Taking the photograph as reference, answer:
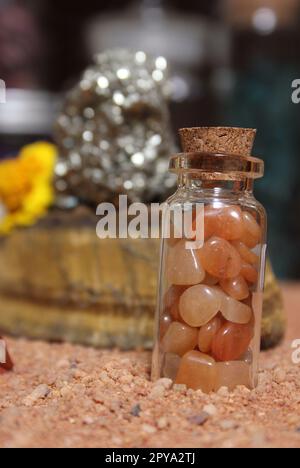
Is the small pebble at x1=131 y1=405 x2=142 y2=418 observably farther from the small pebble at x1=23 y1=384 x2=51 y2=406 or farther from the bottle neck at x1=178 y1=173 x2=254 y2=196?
the bottle neck at x1=178 y1=173 x2=254 y2=196

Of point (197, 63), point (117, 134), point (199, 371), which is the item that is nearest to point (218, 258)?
point (199, 371)

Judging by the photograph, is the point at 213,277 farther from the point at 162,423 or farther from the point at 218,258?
the point at 162,423

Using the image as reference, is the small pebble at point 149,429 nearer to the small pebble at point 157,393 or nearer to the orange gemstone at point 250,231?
the small pebble at point 157,393

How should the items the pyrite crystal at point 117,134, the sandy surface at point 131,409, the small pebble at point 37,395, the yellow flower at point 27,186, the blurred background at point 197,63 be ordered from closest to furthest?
the sandy surface at point 131,409
the small pebble at point 37,395
the pyrite crystal at point 117,134
the yellow flower at point 27,186
the blurred background at point 197,63

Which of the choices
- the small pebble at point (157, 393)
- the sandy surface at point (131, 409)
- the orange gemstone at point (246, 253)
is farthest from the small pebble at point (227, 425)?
the orange gemstone at point (246, 253)

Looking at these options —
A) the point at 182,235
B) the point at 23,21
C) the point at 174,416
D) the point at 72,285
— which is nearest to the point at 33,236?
the point at 72,285

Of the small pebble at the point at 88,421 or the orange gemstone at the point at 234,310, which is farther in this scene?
the orange gemstone at the point at 234,310

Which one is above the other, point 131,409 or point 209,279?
point 209,279

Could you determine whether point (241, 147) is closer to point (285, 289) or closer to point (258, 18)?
point (285, 289)

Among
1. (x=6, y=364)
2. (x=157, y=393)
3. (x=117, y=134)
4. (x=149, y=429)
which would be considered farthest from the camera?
(x=117, y=134)
